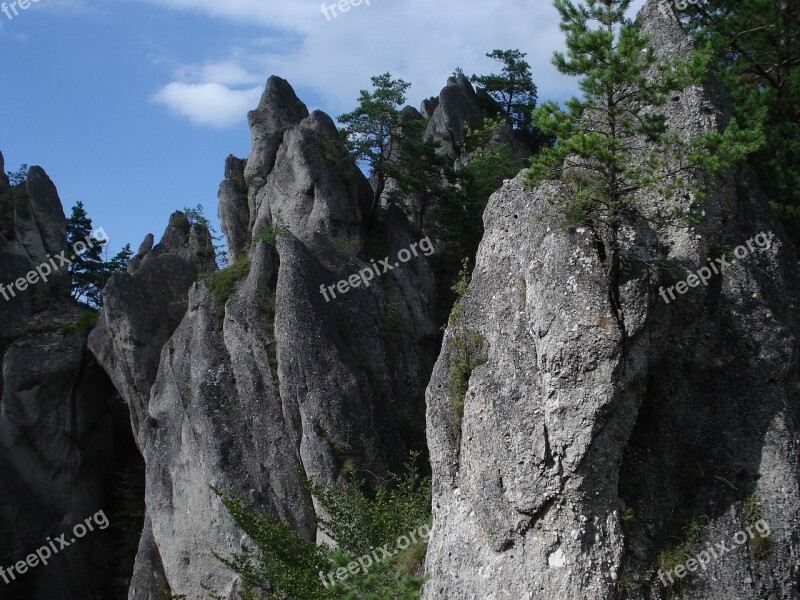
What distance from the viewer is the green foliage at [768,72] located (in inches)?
678

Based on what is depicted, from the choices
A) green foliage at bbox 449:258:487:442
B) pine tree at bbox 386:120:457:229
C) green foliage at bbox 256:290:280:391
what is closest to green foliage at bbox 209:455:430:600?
green foliage at bbox 449:258:487:442

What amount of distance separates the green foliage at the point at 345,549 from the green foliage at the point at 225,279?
24.0 feet

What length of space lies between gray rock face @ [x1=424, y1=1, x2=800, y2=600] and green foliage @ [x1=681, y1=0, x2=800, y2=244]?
334 cm

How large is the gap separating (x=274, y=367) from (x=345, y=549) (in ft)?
21.7

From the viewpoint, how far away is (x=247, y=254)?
A: 25109mm

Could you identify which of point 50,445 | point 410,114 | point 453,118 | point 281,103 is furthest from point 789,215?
point 410,114

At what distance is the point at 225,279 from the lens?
23.1 meters

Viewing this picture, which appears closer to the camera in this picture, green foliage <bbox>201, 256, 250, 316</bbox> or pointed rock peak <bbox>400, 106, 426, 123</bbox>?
green foliage <bbox>201, 256, 250, 316</bbox>

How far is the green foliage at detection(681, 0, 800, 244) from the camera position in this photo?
17.2 meters

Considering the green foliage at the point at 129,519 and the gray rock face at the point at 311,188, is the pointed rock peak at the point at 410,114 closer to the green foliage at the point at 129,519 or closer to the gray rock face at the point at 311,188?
the gray rock face at the point at 311,188

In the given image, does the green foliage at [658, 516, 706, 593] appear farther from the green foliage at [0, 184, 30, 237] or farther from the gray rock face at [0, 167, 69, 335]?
the green foliage at [0, 184, 30, 237]

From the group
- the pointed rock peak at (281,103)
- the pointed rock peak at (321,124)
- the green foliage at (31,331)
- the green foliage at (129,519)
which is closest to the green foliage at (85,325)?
the green foliage at (31,331)

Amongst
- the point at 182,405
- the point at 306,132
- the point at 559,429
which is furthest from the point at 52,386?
the point at 559,429

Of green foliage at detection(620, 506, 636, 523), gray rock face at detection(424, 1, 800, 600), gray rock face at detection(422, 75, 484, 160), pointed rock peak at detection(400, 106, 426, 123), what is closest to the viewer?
gray rock face at detection(424, 1, 800, 600)
